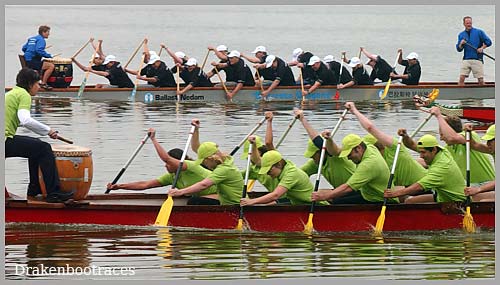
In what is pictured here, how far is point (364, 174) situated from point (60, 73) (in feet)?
62.5

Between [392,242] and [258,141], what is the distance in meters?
2.65

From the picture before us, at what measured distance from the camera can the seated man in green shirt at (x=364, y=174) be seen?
19.7m

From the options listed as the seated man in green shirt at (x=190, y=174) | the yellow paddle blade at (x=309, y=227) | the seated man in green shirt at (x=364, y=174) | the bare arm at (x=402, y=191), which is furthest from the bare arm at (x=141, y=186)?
the bare arm at (x=402, y=191)

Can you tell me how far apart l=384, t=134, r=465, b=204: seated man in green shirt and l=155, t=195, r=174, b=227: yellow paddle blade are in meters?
3.02

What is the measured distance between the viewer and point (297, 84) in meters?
38.6

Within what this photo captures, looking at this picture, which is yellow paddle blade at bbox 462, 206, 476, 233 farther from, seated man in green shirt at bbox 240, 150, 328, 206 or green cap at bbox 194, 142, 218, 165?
green cap at bbox 194, 142, 218, 165

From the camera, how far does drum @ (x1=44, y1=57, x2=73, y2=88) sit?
1463 inches

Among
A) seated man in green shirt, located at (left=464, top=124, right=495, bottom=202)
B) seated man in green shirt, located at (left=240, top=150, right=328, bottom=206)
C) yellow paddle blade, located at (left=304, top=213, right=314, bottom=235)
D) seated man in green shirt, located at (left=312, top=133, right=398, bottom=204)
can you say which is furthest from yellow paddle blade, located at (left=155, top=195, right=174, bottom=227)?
seated man in green shirt, located at (left=464, top=124, right=495, bottom=202)

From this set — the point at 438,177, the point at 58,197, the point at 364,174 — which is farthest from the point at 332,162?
the point at 58,197

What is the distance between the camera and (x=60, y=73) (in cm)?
3744

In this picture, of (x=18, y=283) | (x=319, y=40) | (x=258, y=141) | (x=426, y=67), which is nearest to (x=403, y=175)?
(x=258, y=141)

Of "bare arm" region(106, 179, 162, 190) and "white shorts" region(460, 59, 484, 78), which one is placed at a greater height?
"white shorts" region(460, 59, 484, 78)

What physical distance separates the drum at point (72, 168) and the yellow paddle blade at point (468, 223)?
5357mm

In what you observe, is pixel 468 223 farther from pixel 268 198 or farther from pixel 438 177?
pixel 268 198
